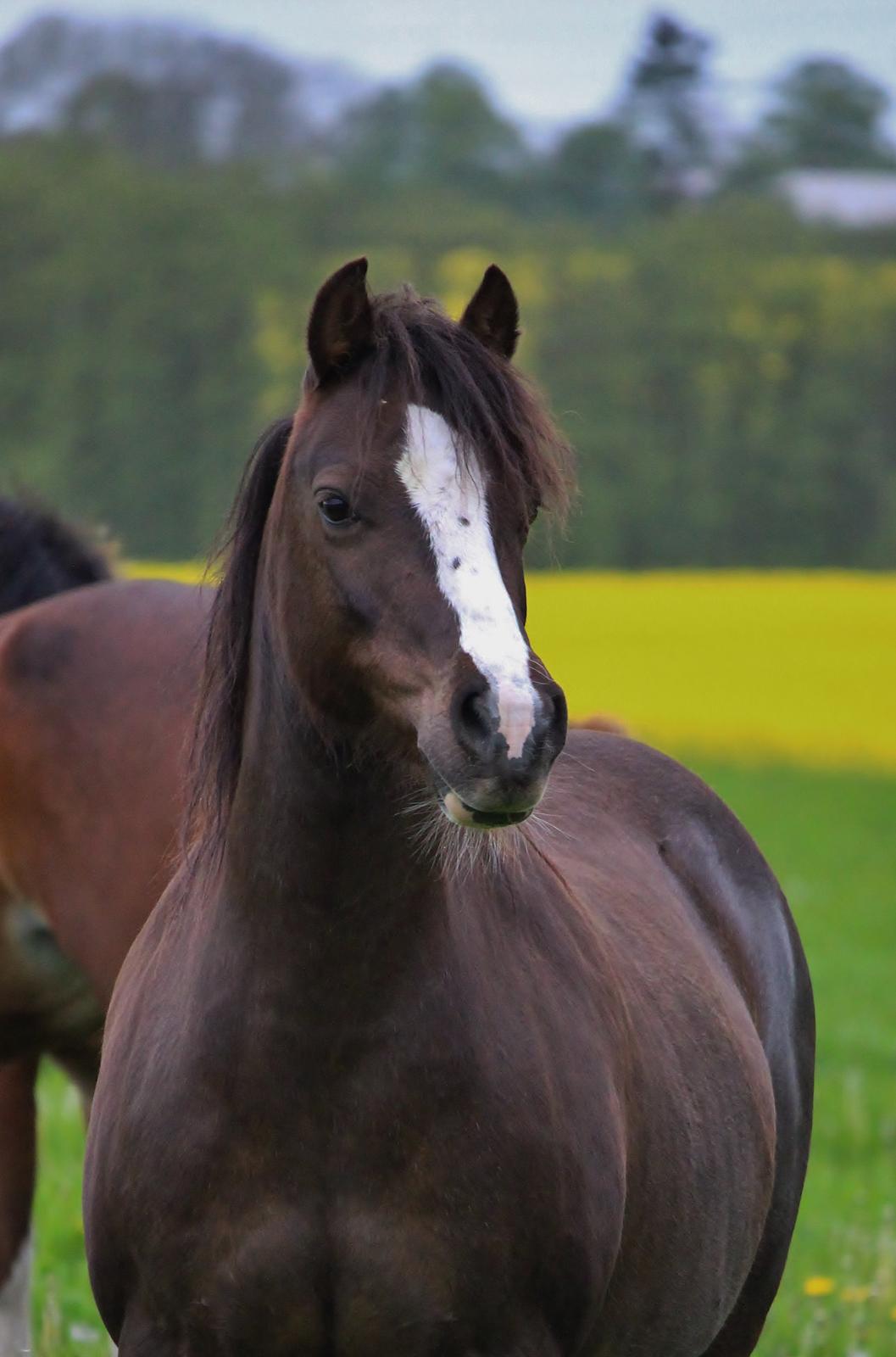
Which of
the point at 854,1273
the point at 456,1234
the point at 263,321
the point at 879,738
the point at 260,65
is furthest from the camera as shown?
the point at 260,65

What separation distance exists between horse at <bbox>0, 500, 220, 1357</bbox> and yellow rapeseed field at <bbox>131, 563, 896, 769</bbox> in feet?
46.5

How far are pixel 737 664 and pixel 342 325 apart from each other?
20.3 meters

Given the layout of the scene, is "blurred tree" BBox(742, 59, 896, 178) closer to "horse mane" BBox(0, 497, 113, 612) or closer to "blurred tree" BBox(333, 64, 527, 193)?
"blurred tree" BBox(333, 64, 527, 193)

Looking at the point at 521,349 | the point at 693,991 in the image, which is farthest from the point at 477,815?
the point at 521,349

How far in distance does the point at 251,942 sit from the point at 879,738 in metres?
18.4

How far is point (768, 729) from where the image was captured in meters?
20.8

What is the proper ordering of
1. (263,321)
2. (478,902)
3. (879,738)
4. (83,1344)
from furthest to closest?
(263,321) < (879,738) < (83,1344) < (478,902)

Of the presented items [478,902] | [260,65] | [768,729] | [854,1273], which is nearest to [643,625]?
[768,729]

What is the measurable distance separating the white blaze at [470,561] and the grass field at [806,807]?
2.70 meters

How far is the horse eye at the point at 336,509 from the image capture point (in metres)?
2.63

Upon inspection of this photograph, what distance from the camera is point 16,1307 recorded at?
456cm

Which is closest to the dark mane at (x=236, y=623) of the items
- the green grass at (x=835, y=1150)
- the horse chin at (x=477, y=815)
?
the horse chin at (x=477, y=815)

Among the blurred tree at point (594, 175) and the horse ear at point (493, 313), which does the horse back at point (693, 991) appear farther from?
the blurred tree at point (594, 175)

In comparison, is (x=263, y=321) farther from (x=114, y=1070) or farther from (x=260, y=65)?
(x=114, y=1070)
